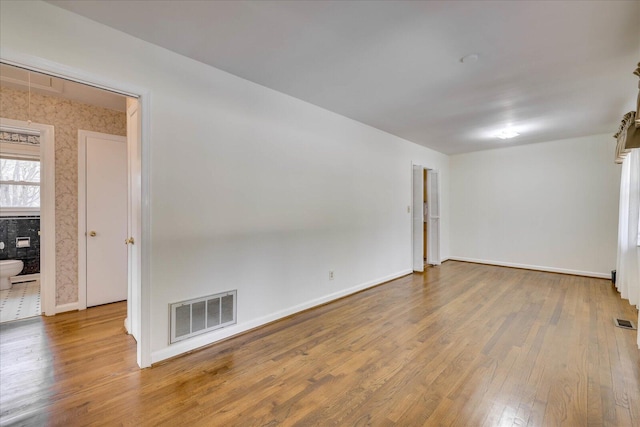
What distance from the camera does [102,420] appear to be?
1628 mm

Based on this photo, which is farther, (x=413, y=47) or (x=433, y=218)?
(x=433, y=218)

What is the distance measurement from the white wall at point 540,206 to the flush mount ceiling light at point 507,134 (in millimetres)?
1180

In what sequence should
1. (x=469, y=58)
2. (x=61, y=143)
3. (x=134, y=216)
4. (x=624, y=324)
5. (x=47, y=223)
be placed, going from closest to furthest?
(x=469, y=58) < (x=134, y=216) < (x=624, y=324) < (x=47, y=223) < (x=61, y=143)

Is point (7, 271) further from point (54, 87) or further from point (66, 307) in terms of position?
point (54, 87)

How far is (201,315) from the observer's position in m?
2.51

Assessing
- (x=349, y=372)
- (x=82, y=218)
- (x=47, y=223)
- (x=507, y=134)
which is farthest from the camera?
(x=507, y=134)

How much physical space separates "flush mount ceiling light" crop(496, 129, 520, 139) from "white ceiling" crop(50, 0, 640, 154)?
3.26ft

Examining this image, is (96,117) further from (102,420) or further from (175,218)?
(102,420)

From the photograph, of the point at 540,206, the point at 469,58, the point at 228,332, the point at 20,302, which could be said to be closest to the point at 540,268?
the point at 540,206

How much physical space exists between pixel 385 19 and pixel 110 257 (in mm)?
4134

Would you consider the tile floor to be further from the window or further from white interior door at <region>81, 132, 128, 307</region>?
the window

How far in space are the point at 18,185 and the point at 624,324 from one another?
9026mm

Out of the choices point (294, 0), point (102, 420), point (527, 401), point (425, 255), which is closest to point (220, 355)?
point (102, 420)

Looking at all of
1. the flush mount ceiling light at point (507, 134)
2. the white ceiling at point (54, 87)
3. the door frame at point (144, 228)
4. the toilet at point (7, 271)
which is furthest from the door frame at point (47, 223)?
the flush mount ceiling light at point (507, 134)
